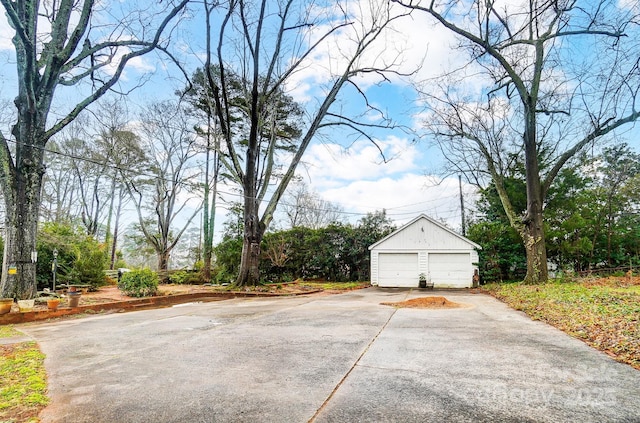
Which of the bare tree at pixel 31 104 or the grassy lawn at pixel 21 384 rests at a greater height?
the bare tree at pixel 31 104

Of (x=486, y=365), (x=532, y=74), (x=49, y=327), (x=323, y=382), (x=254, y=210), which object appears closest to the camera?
(x=323, y=382)

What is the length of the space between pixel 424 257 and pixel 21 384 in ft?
49.7

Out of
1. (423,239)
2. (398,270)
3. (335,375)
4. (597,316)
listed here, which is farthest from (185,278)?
(597,316)

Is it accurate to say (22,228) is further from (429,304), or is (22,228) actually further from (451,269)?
(451,269)

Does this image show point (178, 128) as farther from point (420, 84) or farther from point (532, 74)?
point (532, 74)

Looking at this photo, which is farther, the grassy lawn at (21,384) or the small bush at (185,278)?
the small bush at (185,278)

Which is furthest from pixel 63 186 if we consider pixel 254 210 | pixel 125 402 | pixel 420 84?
pixel 125 402

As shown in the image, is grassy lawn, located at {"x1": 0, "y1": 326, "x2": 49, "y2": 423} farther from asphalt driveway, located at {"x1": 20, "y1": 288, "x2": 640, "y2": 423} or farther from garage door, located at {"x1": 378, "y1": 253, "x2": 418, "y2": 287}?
garage door, located at {"x1": 378, "y1": 253, "x2": 418, "y2": 287}

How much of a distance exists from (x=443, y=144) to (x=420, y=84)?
9.73 feet

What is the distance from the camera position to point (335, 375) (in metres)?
2.91

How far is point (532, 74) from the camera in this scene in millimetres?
11898

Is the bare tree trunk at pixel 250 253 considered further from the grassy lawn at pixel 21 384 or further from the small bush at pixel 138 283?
the grassy lawn at pixel 21 384

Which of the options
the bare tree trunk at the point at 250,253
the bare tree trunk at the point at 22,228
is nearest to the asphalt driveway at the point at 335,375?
the bare tree trunk at the point at 22,228

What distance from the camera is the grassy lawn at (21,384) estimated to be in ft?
7.29
